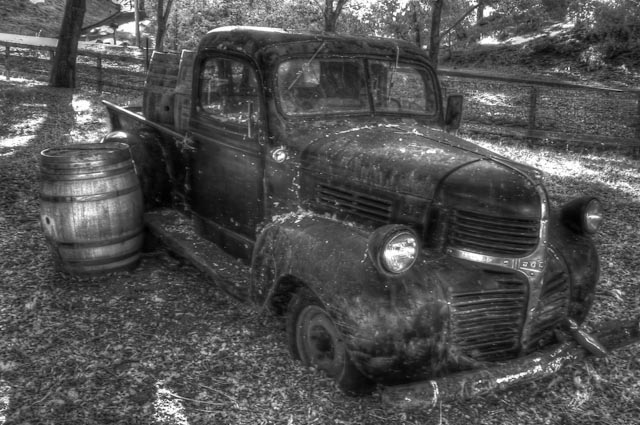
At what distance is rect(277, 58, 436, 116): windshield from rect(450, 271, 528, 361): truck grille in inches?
59.2

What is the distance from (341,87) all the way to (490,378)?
2.06 m

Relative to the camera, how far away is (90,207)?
4.39m

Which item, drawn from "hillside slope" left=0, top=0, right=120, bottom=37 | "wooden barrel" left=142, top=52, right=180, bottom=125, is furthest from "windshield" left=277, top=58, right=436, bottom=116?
"hillside slope" left=0, top=0, right=120, bottom=37

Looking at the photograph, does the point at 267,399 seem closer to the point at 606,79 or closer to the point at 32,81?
the point at 32,81

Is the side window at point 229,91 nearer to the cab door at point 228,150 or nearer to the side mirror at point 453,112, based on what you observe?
the cab door at point 228,150

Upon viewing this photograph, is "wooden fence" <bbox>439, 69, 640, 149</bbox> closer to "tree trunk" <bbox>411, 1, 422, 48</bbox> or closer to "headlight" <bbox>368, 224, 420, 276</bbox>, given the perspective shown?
"tree trunk" <bbox>411, 1, 422, 48</bbox>

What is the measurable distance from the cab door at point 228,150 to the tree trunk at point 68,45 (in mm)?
12169

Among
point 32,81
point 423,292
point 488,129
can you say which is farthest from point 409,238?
A: point 32,81

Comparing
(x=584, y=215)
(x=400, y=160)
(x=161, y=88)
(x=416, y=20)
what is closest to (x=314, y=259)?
(x=400, y=160)

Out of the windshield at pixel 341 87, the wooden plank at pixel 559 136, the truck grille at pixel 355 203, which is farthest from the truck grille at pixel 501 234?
the wooden plank at pixel 559 136

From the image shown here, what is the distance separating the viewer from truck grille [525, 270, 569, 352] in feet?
10.6

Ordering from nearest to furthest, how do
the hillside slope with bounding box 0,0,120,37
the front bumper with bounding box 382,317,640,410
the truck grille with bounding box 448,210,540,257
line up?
the front bumper with bounding box 382,317,640,410 → the truck grille with bounding box 448,210,540,257 → the hillside slope with bounding box 0,0,120,37

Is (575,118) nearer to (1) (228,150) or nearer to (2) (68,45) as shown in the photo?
(1) (228,150)

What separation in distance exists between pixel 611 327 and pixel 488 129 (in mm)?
8584
